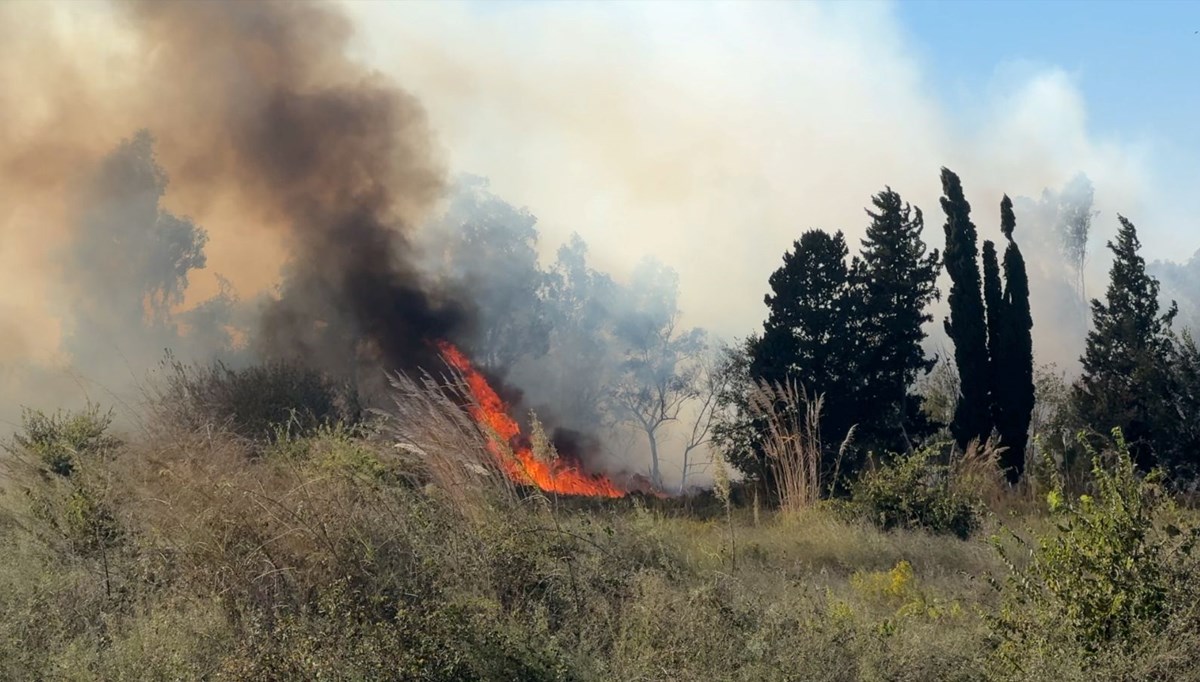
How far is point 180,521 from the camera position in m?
7.21

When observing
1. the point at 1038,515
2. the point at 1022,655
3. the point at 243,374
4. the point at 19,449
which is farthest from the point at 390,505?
the point at 243,374

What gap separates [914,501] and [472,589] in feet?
27.2

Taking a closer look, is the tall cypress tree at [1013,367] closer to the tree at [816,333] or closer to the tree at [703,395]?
the tree at [816,333]

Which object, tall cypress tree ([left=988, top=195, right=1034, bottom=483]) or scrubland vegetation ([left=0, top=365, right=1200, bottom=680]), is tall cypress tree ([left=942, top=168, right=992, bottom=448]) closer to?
tall cypress tree ([left=988, top=195, right=1034, bottom=483])

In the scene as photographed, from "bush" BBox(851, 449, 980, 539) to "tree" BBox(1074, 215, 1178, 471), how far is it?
1509 centimetres

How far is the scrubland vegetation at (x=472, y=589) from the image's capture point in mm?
5867

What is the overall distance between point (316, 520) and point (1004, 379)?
25.7 m

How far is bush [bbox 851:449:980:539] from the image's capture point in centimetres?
1329

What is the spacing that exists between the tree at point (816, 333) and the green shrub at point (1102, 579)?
22310 millimetres

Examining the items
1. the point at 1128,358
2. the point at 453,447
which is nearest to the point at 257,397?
the point at 453,447

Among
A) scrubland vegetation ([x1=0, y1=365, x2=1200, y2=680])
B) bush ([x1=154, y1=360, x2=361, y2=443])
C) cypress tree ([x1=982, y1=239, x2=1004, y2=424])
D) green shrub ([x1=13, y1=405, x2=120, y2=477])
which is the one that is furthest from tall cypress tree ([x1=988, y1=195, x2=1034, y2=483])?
green shrub ([x1=13, y1=405, x2=120, y2=477])

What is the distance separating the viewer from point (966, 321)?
1164 inches

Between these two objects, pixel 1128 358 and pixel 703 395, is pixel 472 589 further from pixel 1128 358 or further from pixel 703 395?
pixel 703 395

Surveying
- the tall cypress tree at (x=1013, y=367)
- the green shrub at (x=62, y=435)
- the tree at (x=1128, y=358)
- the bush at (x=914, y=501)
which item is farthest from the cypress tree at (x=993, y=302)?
the green shrub at (x=62, y=435)
